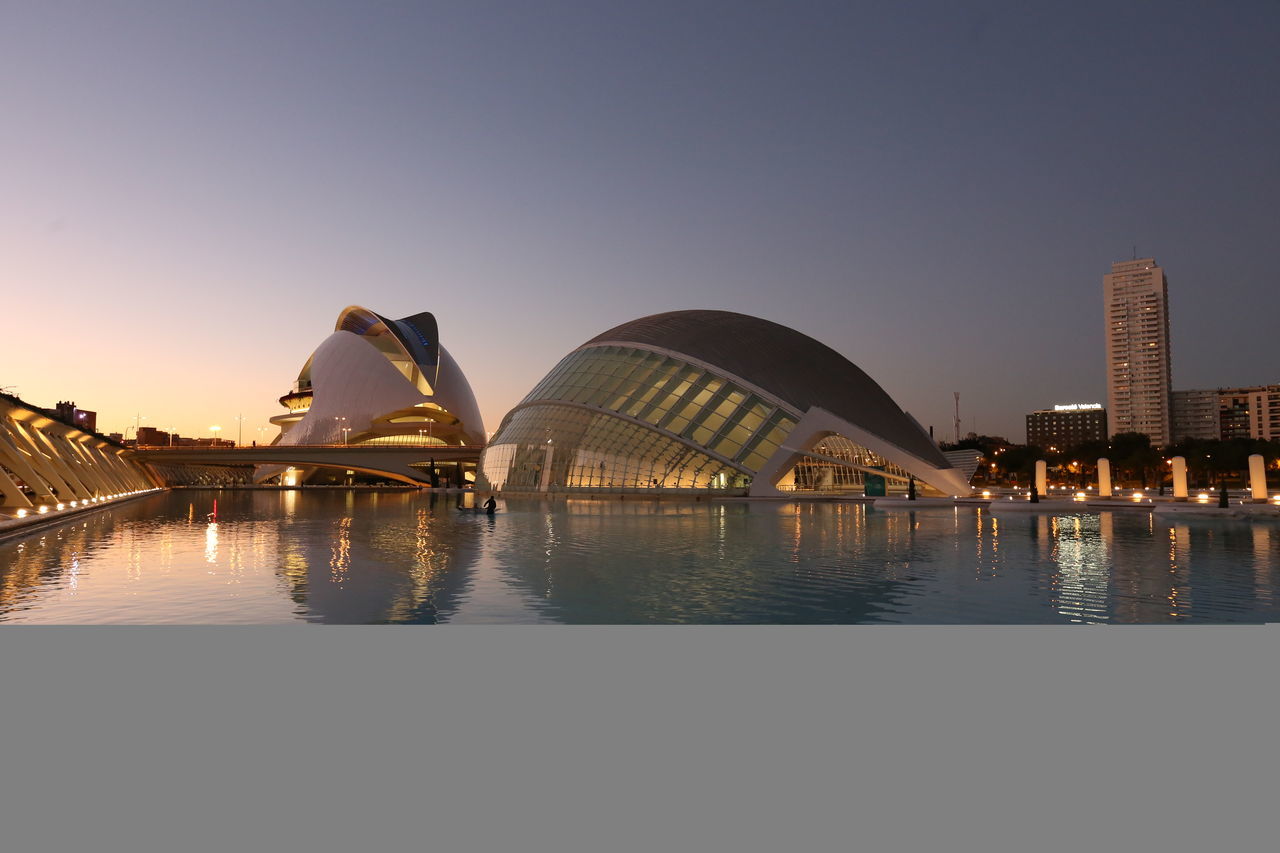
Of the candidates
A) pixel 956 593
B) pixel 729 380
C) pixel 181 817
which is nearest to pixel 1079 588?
pixel 956 593

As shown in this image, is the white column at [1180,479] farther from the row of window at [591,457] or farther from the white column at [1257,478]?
the row of window at [591,457]

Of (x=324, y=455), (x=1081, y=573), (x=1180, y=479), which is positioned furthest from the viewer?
(x=324, y=455)

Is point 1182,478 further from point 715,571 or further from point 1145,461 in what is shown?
point 1145,461

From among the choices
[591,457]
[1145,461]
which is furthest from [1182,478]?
[1145,461]

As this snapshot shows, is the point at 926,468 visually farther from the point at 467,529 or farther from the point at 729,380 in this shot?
the point at 467,529

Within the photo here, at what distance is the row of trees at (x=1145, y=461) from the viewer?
74.2 meters

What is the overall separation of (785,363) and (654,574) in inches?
1366

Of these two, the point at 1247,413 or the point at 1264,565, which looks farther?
the point at 1247,413

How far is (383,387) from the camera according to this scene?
92.2 meters

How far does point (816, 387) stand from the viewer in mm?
44469

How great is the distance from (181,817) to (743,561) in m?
11.2

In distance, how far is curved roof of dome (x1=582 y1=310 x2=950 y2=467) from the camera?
143 ft

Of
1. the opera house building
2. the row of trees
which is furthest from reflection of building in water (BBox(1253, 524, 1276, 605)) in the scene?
the row of trees

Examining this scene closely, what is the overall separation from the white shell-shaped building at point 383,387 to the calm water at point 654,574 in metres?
70.1
